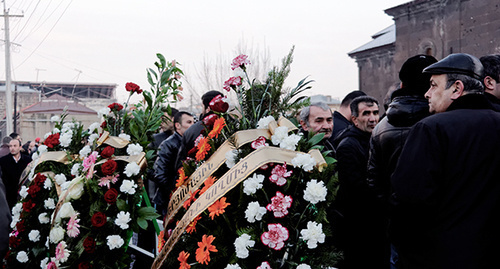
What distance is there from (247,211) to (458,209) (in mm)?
1164

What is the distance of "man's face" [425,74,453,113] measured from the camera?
2777 millimetres

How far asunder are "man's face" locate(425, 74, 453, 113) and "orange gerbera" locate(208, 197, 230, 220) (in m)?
1.34

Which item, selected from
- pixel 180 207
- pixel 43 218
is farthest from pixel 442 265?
pixel 43 218

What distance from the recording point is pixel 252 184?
10.00 feet

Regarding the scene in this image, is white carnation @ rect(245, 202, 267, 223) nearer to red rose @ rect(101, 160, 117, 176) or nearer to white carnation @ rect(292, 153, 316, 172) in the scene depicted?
white carnation @ rect(292, 153, 316, 172)

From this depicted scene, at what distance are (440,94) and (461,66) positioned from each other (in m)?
0.18

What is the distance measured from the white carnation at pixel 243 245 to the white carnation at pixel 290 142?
0.61 metres

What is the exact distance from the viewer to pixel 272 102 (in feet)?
11.5

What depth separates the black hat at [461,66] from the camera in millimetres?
2725

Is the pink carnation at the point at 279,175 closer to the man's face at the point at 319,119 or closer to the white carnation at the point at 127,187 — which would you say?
the man's face at the point at 319,119

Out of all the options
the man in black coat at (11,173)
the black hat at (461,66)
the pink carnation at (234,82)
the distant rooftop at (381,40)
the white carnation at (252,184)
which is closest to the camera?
the black hat at (461,66)

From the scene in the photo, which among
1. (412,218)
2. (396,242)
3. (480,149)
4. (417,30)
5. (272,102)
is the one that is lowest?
(396,242)

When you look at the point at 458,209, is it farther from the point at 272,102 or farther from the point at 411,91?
the point at 272,102

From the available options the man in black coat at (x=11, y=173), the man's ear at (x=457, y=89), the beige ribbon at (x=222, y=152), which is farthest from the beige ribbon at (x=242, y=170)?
the man in black coat at (x=11, y=173)
